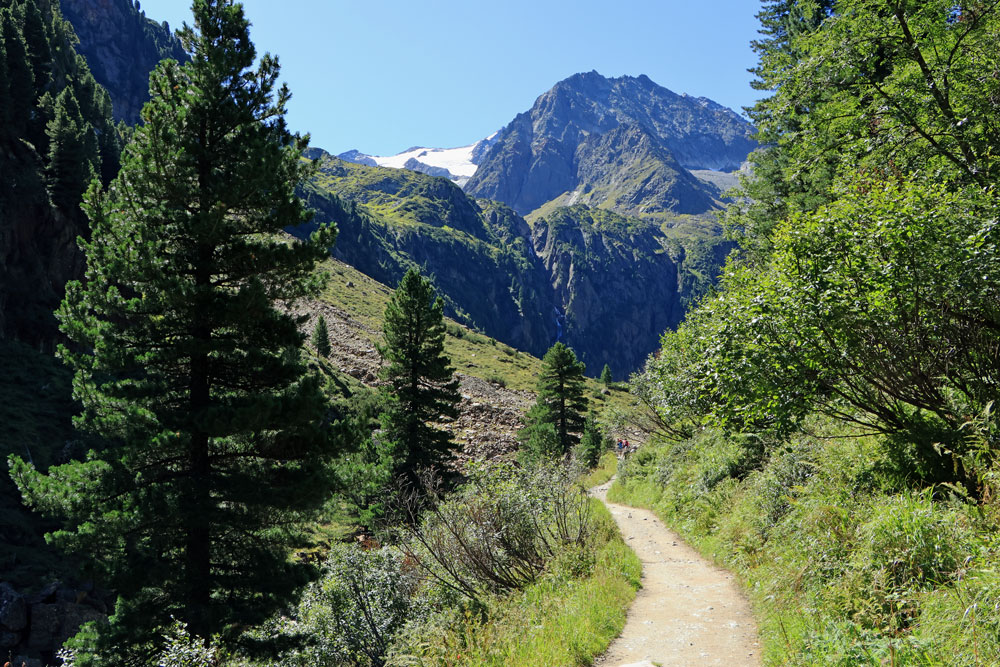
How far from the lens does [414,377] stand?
93.7ft

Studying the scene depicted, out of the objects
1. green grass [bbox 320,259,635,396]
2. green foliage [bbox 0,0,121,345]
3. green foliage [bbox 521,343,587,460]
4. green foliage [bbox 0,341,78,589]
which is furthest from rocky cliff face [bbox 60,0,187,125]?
green foliage [bbox 521,343,587,460]

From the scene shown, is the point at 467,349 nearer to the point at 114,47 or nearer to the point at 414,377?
the point at 414,377

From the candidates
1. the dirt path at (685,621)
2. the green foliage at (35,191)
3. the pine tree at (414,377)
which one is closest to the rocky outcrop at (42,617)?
the pine tree at (414,377)

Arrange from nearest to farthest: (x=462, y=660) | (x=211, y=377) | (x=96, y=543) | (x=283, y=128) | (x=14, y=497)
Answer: (x=462, y=660) < (x=96, y=543) < (x=211, y=377) < (x=283, y=128) < (x=14, y=497)

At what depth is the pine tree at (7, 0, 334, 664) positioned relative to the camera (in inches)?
414

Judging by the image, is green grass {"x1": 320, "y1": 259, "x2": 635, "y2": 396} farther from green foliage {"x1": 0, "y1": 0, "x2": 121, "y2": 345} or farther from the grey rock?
the grey rock

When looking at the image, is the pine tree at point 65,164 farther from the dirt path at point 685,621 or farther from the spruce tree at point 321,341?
the dirt path at point 685,621

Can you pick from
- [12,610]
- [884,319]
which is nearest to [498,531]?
[884,319]

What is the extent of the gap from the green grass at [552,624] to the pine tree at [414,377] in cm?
1913

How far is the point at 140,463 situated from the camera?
10.9 metres

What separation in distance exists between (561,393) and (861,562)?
41.0 meters

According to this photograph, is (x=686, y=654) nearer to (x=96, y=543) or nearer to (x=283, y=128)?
(x=96, y=543)

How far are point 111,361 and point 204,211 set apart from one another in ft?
12.2

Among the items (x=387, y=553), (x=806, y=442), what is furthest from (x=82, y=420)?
(x=806, y=442)
